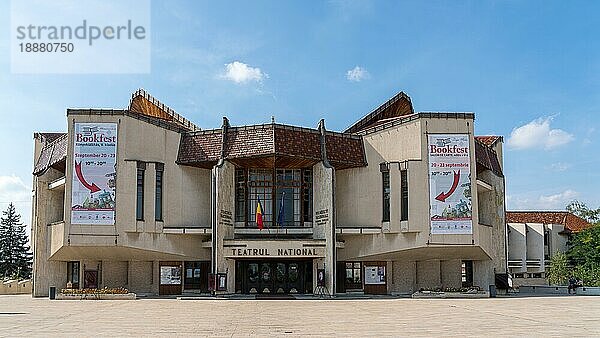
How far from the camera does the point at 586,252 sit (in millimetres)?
69312

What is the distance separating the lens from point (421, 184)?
44125 millimetres

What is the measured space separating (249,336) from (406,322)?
251 inches

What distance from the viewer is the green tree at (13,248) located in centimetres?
8256

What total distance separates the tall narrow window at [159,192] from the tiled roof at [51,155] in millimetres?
6269

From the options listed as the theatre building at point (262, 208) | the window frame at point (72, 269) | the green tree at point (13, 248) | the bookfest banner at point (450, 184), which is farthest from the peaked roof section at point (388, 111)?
the green tree at point (13, 248)

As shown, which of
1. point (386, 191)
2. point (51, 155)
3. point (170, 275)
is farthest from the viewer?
point (51, 155)

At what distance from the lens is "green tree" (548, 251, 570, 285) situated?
66750mm

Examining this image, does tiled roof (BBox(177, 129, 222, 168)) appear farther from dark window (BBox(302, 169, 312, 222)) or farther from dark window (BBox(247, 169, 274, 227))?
dark window (BBox(302, 169, 312, 222))

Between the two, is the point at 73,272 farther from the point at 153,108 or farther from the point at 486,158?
the point at 486,158

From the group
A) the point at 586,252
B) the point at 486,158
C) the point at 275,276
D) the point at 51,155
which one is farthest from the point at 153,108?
the point at 586,252

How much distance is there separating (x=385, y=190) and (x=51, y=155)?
2403cm

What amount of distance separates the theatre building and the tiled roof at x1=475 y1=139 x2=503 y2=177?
0.23 m

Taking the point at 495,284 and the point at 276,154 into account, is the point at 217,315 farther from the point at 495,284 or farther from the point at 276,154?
the point at 495,284

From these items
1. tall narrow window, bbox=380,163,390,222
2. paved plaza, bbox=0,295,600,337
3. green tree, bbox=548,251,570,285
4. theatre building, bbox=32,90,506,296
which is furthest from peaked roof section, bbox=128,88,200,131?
green tree, bbox=548,251,570,285
